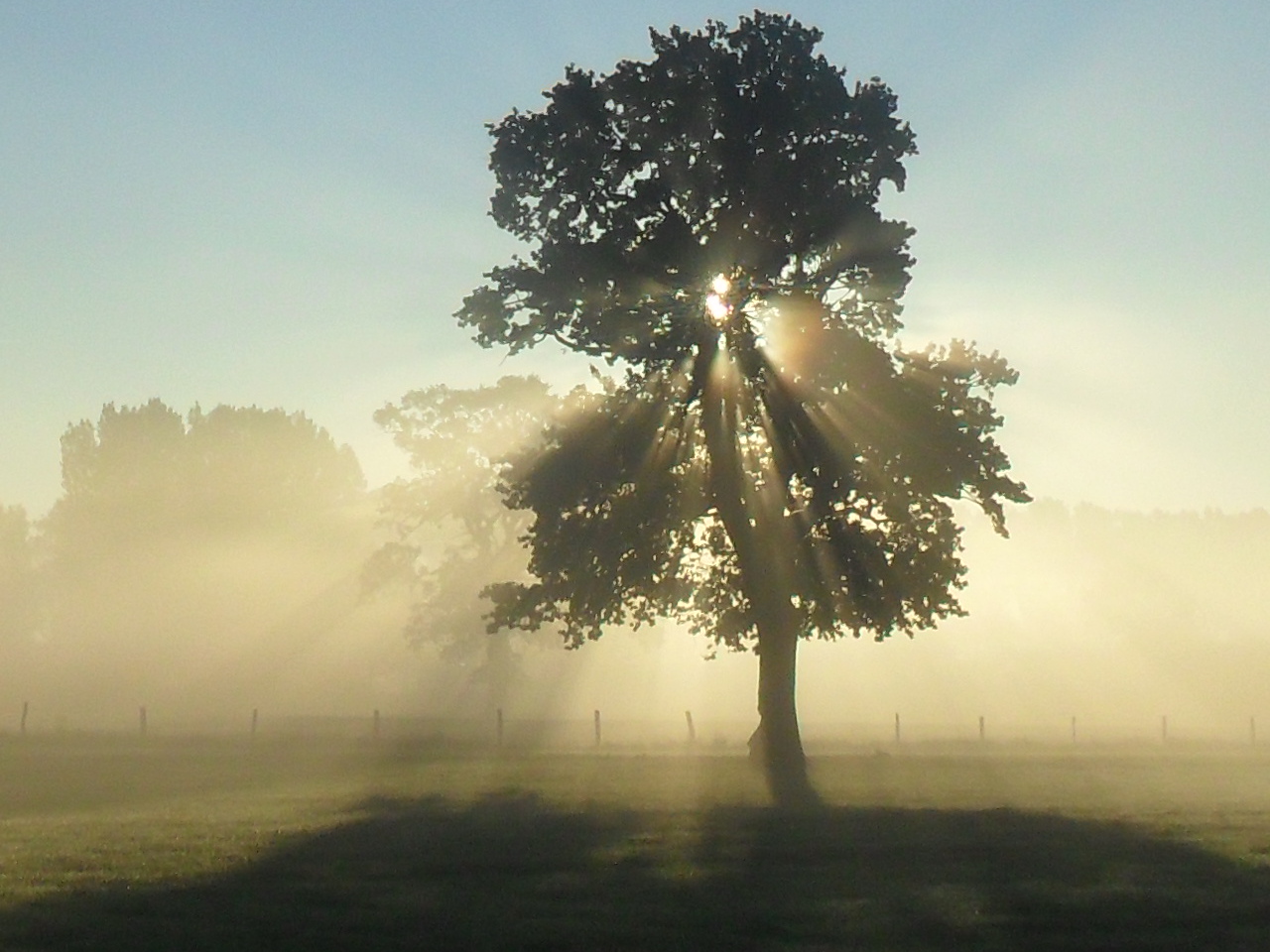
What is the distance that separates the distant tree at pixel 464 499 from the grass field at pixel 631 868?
38099 mm

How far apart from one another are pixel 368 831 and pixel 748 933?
33.8 ft

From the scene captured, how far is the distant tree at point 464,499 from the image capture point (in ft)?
241

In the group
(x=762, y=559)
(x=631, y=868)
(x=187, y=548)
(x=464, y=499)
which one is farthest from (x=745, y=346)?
(x=187, y=548)

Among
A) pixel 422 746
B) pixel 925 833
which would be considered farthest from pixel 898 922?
pixel 422 746

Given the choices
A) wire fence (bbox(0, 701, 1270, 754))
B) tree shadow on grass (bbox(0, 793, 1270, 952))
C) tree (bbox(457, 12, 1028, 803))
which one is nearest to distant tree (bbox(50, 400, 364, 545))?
wire fence (bbox(0, 701, 1270, 754))

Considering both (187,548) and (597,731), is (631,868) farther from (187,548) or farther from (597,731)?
(187,548)

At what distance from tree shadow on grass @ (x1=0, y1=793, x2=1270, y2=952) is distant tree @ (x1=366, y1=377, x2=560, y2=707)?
50.1 metres

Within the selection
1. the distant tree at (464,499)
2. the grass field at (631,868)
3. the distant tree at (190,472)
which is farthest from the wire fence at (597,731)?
the grass field at (631,868)

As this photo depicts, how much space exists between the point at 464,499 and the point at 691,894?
57781 millimetres

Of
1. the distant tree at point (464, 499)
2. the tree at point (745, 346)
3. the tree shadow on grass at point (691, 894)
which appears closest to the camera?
the tree shadow on grass at point (691, 894)

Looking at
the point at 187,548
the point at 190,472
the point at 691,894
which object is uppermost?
the point at 190,472

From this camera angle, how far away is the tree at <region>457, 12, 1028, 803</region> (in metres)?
36.4

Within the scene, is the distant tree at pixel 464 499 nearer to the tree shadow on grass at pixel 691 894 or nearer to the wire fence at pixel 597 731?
the wire fence at pixel 597 731

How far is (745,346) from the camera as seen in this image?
1460 inches
